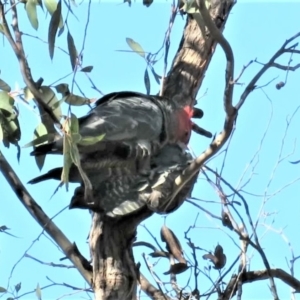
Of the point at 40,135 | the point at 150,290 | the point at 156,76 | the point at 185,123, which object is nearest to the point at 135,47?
the point at 156,76

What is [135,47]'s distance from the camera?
6.68 feet

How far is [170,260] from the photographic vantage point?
196 centimetres

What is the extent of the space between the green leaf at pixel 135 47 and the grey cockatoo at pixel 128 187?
1.03 feet

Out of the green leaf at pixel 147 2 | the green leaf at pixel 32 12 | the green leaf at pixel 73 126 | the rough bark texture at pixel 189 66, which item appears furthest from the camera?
the green leaf at pixel 147 2

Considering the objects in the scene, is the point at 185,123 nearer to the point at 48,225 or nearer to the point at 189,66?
the point at 189,66

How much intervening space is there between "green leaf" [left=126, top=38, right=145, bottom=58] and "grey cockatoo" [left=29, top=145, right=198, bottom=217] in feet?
1.03

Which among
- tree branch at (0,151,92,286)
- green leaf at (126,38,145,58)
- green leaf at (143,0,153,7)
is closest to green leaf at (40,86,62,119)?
tree branch at (0,151,92,286)

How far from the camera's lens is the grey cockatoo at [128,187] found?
174 centimetres

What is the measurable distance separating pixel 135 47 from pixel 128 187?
418mm

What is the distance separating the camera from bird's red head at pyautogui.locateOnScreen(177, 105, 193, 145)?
202 cm

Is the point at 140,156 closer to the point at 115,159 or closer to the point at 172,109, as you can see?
the point at 115,159

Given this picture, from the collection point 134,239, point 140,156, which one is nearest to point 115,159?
point 140,156

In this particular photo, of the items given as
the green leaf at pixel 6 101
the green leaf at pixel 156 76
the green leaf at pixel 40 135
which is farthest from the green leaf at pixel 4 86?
the green leaf at pixel 156 76

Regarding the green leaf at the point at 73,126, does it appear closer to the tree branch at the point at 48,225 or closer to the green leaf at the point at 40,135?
the green leaf at the point at 40,135
